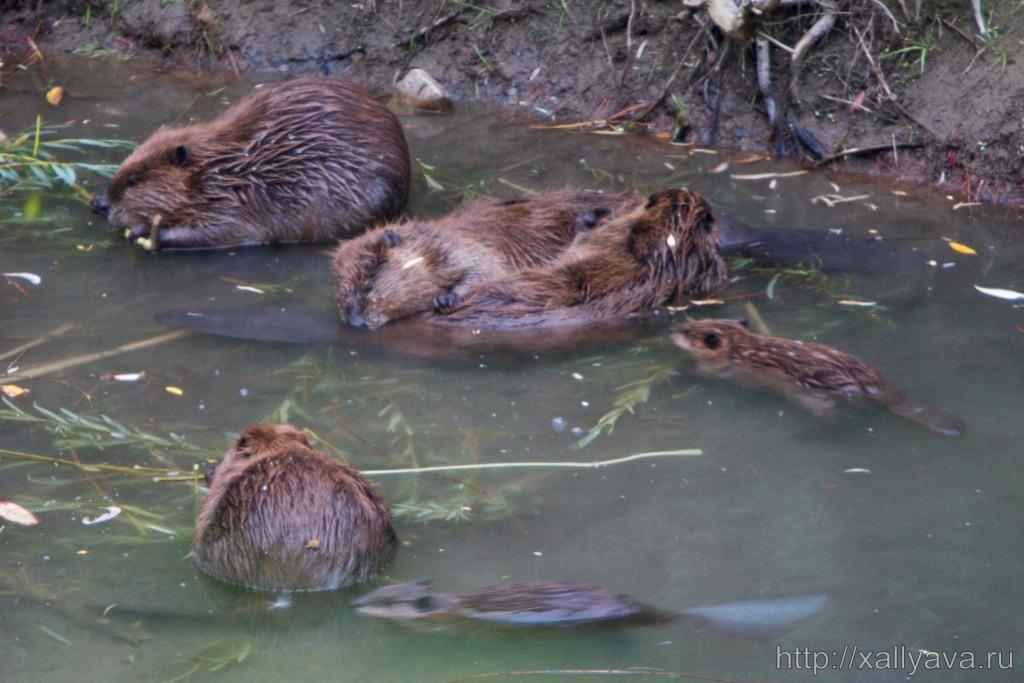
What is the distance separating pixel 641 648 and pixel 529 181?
322 centimetres

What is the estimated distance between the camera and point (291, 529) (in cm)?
276

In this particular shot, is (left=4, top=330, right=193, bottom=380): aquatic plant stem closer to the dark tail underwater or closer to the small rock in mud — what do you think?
the dark tail underwater

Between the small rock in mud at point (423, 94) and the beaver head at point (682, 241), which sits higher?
the small rock in mud at point (423, 94)

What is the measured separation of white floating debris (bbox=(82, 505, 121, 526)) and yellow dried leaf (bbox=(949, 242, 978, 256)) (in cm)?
316

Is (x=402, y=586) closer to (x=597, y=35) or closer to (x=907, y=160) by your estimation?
(x=907, y=160)

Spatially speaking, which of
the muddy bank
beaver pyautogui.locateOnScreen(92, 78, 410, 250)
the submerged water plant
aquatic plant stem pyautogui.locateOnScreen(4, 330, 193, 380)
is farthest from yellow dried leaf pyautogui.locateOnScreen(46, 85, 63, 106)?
aquatic plant stem pyautogui.locateOnScreen(4, 330, 193, 380)

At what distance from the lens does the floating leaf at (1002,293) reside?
4.29 metres

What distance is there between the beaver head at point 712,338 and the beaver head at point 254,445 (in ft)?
4.55

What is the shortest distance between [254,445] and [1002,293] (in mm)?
2647

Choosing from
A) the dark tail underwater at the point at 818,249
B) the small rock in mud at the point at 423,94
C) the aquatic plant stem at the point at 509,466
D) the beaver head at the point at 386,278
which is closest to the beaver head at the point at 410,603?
the aquatic plant stem at the point at 509,466

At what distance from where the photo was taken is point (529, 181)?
5.53m

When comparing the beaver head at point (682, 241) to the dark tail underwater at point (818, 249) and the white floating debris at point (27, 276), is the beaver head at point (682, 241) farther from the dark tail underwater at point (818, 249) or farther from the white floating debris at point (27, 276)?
the white floating debris at point (27, 276)

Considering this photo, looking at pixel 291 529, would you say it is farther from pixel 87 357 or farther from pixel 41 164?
pixel 41 164

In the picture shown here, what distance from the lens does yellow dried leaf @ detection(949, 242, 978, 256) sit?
4719 millimetres
